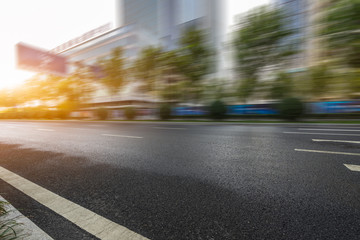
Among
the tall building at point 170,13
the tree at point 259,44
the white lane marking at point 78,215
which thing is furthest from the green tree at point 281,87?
the tall building at point 170,13

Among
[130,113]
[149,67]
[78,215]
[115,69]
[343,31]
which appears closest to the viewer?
[78,215]

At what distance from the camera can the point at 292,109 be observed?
1270 cm

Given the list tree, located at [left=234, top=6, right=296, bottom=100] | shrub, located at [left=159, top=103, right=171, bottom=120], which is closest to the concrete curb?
shrub, located at [left=159, top=103, right=171, bottom=120]

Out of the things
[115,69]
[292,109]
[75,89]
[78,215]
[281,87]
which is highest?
[115,69]

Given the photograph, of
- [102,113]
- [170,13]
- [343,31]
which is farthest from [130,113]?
[170,13]

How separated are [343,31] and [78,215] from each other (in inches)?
775

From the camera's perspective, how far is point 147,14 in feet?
213

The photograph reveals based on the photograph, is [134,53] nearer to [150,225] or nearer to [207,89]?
[207,89]

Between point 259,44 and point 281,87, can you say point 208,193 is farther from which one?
point 259,44

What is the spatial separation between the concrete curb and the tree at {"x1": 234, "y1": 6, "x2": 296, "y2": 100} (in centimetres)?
1823

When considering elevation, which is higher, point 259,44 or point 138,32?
point 138,32

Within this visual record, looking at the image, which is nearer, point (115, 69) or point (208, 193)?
point (208, 193)

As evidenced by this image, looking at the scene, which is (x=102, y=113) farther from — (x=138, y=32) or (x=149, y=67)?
(x=138, y=32)

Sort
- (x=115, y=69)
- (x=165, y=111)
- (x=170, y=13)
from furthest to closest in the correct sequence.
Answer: (x=170, y=13) → (x=115, y=69) → (x=165, y=111)
